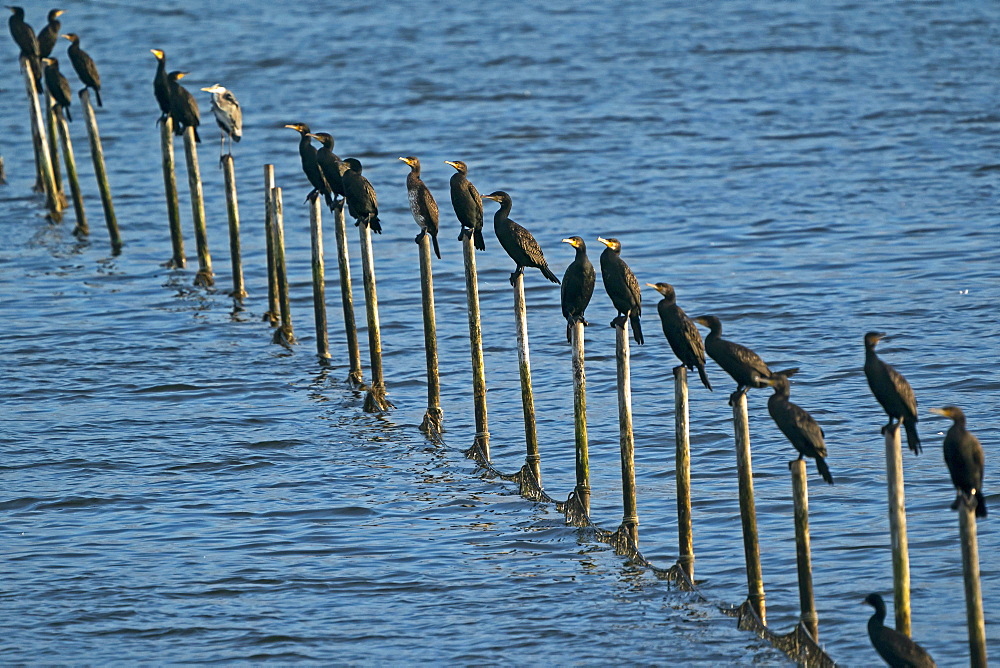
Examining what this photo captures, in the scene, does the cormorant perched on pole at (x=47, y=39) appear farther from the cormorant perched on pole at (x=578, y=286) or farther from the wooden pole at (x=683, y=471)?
the wooden pole at (x=683, y=471)

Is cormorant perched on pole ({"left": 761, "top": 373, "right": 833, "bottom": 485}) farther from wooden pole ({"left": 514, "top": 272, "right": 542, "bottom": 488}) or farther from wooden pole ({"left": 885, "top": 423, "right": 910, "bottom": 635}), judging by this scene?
wooden pole ({"left": 514, "top": 272, "right": 542, "bottom": 488})

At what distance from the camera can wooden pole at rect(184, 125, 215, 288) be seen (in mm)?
14508

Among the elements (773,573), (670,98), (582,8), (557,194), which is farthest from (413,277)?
(582,8)

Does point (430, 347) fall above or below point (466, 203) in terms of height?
below

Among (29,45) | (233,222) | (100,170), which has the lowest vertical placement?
(233,222)

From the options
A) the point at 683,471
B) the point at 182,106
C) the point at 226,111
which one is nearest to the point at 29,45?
the point at 182,106

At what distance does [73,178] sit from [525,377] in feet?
31.3

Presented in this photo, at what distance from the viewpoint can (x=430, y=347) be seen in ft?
35.2

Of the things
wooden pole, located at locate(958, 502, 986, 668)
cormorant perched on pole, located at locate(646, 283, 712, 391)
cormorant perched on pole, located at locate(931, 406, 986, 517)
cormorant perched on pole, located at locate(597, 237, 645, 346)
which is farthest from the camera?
cormorant perched on pole, located at locate(597, 237, 645, 346)

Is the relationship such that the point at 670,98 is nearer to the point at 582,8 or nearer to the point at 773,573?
the point at 582,8

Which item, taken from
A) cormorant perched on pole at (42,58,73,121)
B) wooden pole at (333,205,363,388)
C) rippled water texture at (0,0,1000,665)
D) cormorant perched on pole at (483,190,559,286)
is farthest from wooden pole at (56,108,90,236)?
cormorant perched on pole at (483,190,559,286)

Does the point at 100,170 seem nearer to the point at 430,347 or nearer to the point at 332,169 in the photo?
the point at 332,169

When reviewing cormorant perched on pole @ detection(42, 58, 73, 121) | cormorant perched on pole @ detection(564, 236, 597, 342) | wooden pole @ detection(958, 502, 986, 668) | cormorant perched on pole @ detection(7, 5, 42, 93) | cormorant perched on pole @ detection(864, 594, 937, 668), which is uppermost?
cormorant perched on pole @ detection(7, 5, 42, 93)

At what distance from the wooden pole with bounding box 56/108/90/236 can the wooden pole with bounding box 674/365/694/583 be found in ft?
36.0
